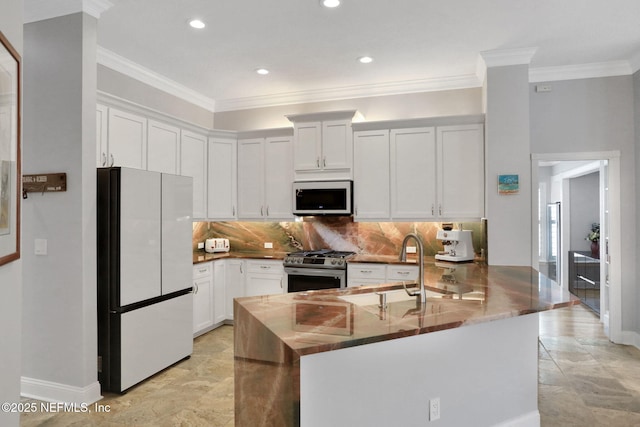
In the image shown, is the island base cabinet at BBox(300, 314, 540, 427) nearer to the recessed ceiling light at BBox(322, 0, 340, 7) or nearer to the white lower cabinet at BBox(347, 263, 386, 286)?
the white lower cabinet at BBox(347, 263, 386, 286)

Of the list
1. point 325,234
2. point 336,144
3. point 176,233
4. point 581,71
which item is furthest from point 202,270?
point 581,71

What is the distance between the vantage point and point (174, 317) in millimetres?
3559

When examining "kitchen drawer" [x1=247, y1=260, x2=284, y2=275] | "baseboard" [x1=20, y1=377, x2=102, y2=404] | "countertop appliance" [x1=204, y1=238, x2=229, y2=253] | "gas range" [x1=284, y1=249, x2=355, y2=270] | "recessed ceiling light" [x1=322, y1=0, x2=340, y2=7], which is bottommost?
"baseboard" [x1=20, y1=377, x2=102, y2=404]

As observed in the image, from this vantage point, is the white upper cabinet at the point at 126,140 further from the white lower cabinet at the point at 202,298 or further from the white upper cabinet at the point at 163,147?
the white lower cabinet at the point at 202,298

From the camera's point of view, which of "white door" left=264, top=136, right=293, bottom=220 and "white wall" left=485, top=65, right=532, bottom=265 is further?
"white door" left=264, top=136, right=293, bottom=220

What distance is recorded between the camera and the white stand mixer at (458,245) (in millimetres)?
3945

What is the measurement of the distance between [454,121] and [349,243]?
6.24 feet

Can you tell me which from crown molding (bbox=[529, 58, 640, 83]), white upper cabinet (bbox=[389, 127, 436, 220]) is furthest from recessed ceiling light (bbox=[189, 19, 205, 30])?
crown molding (bbox=[529, 58, 640, 83])

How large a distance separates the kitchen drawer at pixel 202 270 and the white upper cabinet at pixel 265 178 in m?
0.81

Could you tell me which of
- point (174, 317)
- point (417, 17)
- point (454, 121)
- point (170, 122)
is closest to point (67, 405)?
point (174, 317)

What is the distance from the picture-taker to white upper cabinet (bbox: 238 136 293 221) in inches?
189

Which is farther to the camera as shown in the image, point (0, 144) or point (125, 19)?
point (125, 19)

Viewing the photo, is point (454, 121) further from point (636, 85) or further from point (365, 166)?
point (636, 85)

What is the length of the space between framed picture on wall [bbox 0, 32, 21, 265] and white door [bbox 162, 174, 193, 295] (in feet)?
6.03
